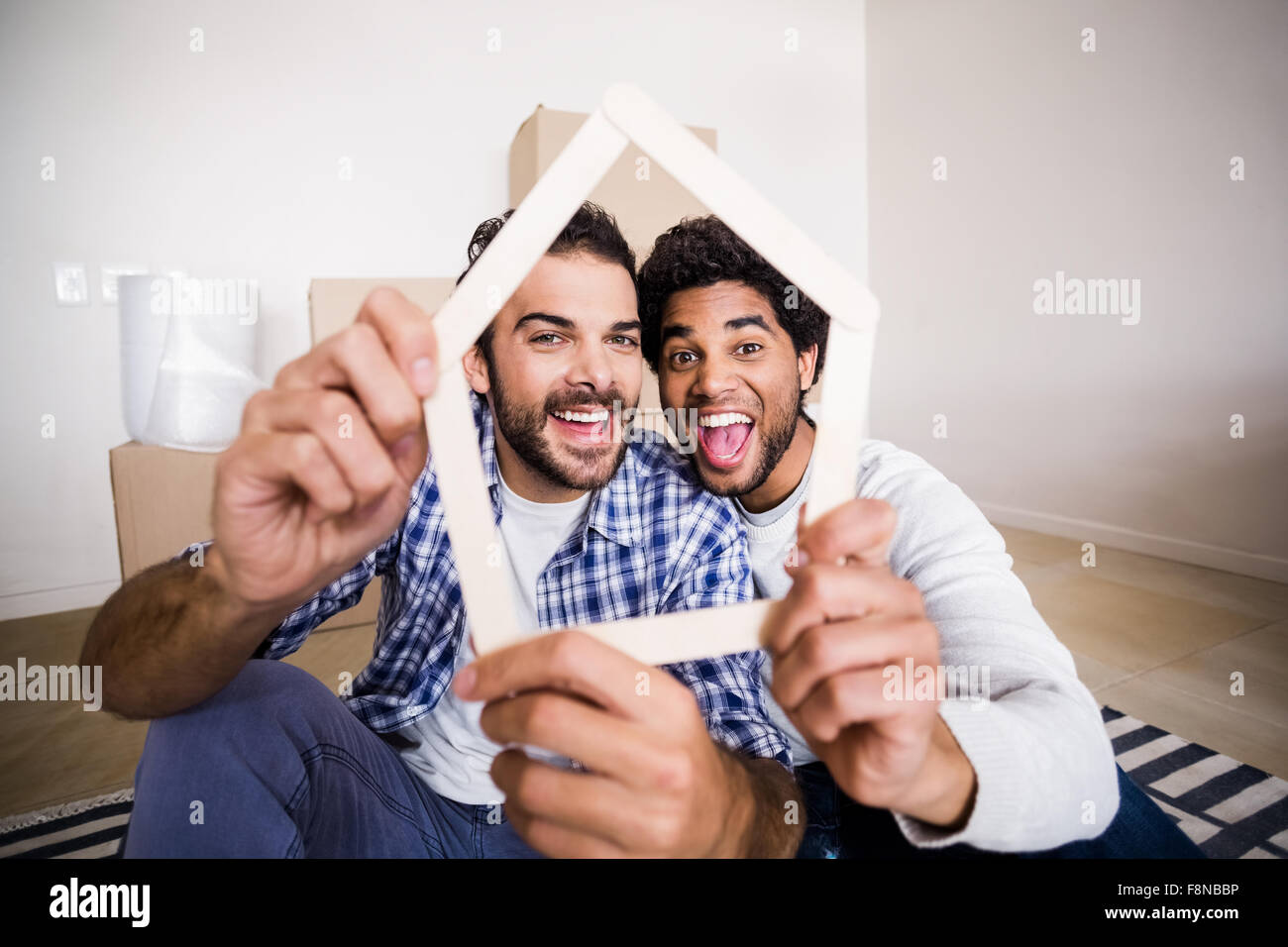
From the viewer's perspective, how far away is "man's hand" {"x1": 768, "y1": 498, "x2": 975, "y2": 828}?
1.63 feet

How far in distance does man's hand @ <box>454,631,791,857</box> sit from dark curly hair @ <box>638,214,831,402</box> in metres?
0.72

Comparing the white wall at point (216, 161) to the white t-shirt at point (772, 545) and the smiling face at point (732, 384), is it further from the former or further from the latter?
the white t-shirt at point (772, 545)

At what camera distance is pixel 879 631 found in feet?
1.65

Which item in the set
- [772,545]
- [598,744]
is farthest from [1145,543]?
[598,744]

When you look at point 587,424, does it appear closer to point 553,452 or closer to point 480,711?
point 553,452

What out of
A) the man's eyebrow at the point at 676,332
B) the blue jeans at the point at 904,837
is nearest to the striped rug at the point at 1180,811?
the blue jeans at the point at 904,837

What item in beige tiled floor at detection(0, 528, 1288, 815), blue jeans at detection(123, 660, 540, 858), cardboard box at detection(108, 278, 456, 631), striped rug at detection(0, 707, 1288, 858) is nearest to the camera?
blue jeans at detection(123, 660, 540, 858)

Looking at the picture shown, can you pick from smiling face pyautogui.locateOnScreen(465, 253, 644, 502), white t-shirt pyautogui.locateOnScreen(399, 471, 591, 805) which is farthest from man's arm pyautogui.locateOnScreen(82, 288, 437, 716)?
smiling face pyautogui.locateOnScreen(465, 253, 644, 502)

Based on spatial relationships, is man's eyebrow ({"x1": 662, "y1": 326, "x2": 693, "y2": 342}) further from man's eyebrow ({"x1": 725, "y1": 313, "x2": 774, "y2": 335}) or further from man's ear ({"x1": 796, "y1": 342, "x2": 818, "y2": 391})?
man's ear ({"x1": 796, "y1": 342, "x2": 818, "y2": 391})

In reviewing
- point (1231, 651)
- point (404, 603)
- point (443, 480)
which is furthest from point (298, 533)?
point (1231, 651)

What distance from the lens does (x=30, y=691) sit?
6.47 feet

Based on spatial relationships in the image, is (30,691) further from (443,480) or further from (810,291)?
(810,291)

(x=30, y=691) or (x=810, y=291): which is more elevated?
(x=810, y=291)
